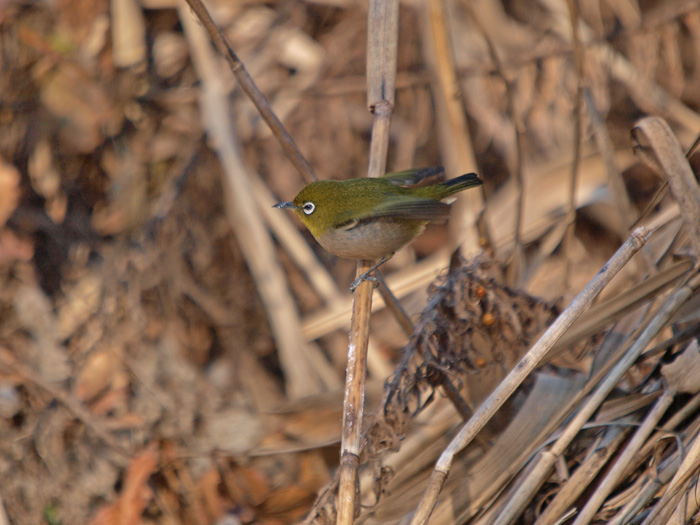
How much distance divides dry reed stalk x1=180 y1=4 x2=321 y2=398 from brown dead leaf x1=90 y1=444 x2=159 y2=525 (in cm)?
110

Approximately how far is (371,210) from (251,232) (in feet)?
6.33

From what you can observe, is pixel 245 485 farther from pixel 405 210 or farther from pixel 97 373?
pixel 405 210

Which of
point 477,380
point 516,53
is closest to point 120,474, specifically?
→ point 477,380

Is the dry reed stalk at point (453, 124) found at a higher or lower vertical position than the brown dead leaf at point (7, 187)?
lower

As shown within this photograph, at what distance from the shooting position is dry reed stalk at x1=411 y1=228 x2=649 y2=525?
1820mm

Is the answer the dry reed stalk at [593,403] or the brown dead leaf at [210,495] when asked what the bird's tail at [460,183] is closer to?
the dry reed stalk at [593,403]

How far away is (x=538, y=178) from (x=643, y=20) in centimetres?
166

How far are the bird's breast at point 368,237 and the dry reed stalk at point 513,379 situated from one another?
0.99 m

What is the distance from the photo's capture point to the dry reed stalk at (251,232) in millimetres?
4305

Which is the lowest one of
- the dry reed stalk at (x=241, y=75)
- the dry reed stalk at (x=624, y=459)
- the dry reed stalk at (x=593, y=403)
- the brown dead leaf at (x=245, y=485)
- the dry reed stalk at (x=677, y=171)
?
the dry reed stalk at (x=624, y=459)

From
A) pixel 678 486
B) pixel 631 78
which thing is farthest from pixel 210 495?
pixel 631 78

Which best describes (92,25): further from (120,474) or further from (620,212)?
(620,212)

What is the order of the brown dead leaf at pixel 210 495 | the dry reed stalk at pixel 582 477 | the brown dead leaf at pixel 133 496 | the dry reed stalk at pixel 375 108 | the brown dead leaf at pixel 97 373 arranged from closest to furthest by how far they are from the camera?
the dry reed stalk at pixel 375 108 < the dry reed stalk at pixel 582 477 < the brown dead leaf at pixel 133 496 < the brown dead leaf at pixel 210 495 < the brown dead leaf at pixel 97 373

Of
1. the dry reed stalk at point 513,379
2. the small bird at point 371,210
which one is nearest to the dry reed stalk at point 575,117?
the small bird at point 371,210
